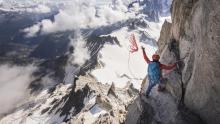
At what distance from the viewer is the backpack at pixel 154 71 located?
2722cm

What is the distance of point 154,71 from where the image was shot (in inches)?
1089

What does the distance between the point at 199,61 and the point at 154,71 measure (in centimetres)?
552

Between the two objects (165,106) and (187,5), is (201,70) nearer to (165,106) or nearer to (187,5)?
(165,106)

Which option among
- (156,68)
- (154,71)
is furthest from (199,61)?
(154,71)

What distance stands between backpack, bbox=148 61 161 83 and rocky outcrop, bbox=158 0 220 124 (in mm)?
1578

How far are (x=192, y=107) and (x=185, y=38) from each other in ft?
22.9

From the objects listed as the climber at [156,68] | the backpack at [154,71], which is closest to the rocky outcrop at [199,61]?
the climber at [156,68]

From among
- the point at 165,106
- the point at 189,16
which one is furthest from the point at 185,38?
the point at 165,106

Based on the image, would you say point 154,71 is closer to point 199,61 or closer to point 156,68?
point 156,68

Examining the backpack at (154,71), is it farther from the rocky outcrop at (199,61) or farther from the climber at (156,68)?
the rocky outcrop at (199,61)

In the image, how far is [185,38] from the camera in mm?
28859

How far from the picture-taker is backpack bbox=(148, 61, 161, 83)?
2722 cm

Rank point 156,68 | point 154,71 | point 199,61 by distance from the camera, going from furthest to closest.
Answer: point 154,71 → point 156,68 → point 199,61

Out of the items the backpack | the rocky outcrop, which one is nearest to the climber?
the backpack
